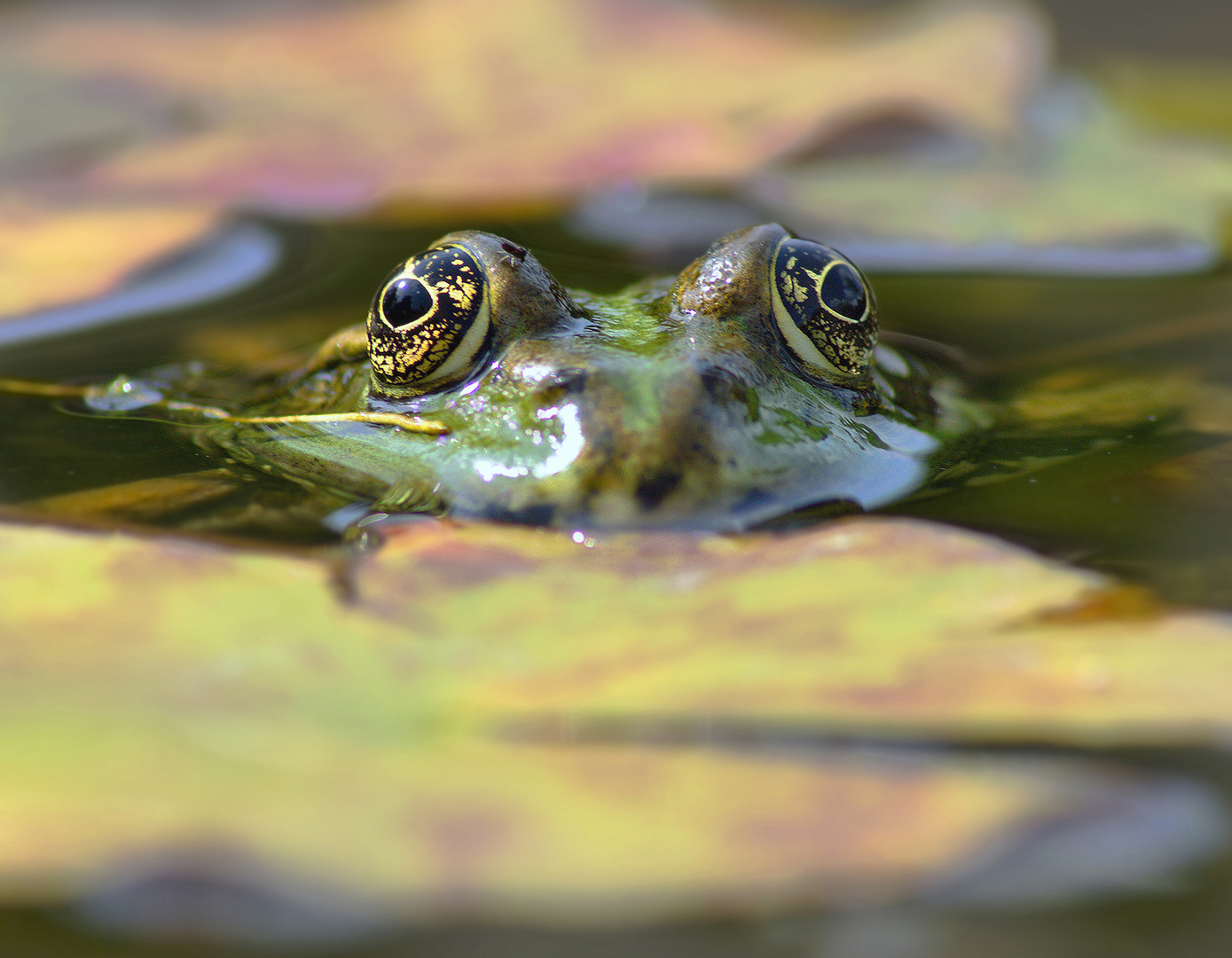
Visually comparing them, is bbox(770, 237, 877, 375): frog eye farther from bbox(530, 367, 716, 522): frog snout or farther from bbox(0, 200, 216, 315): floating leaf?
bbox(0, 200, 216, 315): floating leaf

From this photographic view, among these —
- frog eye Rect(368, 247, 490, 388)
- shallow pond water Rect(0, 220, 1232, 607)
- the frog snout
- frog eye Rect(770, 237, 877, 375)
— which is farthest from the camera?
frog eye Rect(770, 237, 877, 375)

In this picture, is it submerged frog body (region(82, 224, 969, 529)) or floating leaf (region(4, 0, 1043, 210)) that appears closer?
submerged frog body (region(82, 224, 969, 529))

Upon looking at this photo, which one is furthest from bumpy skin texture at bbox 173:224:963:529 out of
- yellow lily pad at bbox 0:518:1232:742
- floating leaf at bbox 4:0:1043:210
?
floating leaf at bbox 4:0:1043:210

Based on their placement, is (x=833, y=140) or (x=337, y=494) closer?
(x=337, y=494)

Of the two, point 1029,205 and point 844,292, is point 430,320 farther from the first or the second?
point 1029,205

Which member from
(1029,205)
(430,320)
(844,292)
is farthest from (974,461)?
(1029,205)

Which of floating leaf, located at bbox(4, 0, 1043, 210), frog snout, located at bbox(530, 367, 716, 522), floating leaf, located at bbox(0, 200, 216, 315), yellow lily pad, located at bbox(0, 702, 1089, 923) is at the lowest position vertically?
yellow lily pad, located at bbox(0, 702, 1089, 923)

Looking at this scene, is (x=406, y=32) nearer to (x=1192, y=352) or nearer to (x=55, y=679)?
(x=1192, y=352)

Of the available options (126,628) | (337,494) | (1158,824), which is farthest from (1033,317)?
(126,628)
